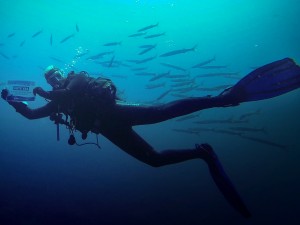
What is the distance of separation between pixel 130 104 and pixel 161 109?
49 centimetres

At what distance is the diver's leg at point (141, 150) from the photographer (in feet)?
15.1

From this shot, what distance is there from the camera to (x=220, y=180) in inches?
196

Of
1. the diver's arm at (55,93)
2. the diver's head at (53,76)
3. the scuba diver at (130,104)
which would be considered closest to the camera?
the diver's arm at (55,93)

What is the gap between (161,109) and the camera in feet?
14.2

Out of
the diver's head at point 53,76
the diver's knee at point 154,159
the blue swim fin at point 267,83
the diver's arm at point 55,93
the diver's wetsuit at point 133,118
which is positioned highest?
the diver's head at point 53,76

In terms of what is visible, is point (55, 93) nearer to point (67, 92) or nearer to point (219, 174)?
point (67, 92)

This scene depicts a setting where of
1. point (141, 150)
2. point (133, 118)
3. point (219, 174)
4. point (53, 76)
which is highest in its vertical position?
point (53, 76)

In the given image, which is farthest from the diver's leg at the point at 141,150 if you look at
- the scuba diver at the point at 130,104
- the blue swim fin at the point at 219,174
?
the blue swim fin at the point at 219,174

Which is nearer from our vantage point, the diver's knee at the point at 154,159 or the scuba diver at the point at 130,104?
the scuba diver at the point at 130,104

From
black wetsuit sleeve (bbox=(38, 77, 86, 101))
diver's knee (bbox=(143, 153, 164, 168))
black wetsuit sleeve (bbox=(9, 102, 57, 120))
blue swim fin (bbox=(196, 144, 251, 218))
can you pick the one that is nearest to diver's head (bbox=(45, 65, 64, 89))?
black wetsuit sleeve (bbox=(9, 102, 57, 120))

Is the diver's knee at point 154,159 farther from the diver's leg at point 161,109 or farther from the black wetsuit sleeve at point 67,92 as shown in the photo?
the black wetsuit sleeve at point 67,92

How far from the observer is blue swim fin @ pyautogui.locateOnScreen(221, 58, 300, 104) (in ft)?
14.5

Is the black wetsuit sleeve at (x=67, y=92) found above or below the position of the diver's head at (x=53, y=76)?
below

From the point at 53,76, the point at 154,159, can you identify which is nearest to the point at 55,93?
the point at 53,76
